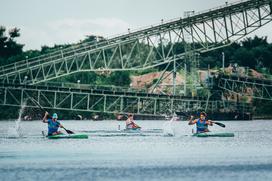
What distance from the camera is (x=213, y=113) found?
136875 millimetres

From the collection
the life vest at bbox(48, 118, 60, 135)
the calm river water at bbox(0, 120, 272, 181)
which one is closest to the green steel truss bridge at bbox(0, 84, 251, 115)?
the calm river water at bbox(0, 120, 272, 181)

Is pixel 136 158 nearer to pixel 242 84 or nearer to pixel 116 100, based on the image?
pixel 116 100

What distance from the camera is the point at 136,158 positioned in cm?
5662

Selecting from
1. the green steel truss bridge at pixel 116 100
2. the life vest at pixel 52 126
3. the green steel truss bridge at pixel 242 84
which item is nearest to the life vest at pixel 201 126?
the life vest at pixel 52 126

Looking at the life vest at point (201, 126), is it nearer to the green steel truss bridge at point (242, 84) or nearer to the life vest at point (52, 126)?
the life vest at point (52, 126)

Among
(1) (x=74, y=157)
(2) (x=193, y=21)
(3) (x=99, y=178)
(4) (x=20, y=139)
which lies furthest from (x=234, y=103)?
(3) (x=99, y=178)

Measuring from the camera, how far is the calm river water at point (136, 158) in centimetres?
4672

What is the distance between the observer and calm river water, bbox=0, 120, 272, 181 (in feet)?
153

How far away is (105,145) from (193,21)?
158 ft

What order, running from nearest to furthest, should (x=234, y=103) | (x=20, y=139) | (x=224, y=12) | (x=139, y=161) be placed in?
(x=139, y=161), (x=20, y=139), (x=224, y=12), (x=234, y=103)

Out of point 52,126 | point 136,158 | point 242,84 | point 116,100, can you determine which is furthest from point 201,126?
point 242,84

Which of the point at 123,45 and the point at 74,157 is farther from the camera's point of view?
the point at 123,45

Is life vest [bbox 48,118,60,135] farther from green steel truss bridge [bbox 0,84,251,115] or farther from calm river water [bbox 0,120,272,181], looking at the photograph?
green steel truss bridge [bbox 0,84,251,115]

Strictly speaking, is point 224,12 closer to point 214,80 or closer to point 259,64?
point 214,80
